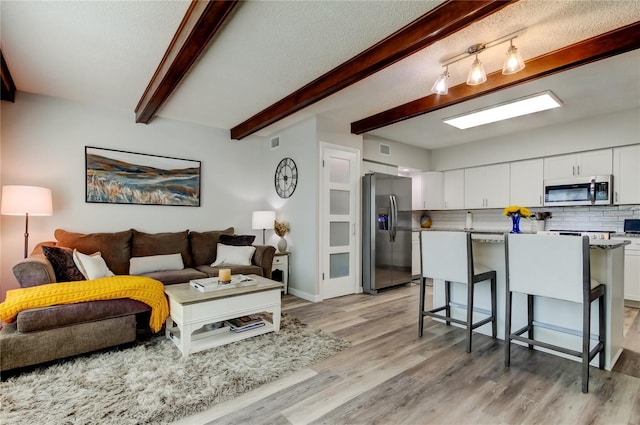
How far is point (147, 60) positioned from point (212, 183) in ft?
7.24

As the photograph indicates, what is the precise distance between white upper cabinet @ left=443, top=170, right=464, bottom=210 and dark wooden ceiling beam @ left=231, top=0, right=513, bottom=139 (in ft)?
12.3

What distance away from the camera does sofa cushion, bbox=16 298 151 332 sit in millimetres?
2178

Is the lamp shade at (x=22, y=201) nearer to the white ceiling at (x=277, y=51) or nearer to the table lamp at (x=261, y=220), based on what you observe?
the white ceiling at (x=277, y=51)

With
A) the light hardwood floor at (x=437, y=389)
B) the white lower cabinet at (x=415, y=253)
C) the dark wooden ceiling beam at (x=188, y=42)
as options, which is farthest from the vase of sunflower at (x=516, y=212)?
the dark wooden ceiling beam at (x=188, y=42)

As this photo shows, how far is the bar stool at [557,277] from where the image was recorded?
2041mm

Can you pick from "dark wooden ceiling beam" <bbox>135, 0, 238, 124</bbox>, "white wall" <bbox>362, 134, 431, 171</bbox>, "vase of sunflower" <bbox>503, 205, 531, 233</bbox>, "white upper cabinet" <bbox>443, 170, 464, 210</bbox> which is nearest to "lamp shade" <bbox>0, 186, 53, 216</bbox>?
"dark wooden ceiling beam" <bbox>135, 0, 238, 124</bbox>

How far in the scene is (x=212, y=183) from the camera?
15.5ft

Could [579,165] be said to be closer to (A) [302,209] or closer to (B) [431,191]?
(B) [431,191]

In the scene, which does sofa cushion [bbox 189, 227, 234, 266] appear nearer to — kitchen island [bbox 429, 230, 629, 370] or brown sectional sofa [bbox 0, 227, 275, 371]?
brown sectional sofa [bbox 0, 227, 275, 371]

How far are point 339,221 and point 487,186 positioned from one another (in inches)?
114

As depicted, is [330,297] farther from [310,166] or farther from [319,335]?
[310,166]

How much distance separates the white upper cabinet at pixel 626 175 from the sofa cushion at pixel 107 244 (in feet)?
20.7

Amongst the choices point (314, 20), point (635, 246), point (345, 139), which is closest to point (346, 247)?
point (345, 139)

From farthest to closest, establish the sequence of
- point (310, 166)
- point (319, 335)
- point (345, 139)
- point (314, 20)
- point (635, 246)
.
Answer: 1. point (345, 139)
2. point (310, 166)
3. point (635, 246)
4. point (319, 335)
5. point (314, 20)
